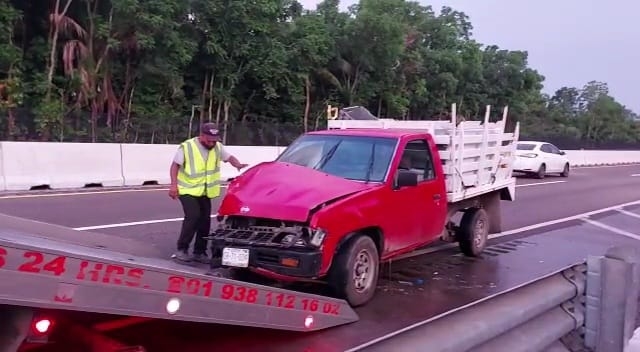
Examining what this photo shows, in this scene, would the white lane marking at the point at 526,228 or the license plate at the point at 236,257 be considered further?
the white lane marking at the point at 526,228

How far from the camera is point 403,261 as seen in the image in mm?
9461

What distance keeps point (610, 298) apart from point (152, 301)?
2692 millimetres

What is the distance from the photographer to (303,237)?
6.37m

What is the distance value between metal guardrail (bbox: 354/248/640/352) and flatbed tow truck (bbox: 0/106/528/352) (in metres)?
1.60

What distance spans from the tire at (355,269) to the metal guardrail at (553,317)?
8.26 feet

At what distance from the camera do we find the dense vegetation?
80.9 feet

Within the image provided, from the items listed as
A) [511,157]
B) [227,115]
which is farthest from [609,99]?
[511,157]

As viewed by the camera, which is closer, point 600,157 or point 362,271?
point 362,271

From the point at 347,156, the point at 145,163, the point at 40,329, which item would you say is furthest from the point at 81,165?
the point at 40,329

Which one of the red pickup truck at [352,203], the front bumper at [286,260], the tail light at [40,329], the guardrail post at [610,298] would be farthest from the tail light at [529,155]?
the tail light at [40,329]

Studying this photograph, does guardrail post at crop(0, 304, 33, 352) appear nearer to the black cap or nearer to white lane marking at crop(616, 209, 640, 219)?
the black cap

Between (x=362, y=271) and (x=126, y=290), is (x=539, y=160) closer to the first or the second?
(x=362, y=271)

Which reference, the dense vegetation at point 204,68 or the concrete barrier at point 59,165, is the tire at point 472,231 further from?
the dense vegetation at point 204,68

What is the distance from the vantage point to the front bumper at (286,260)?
625 centimetres
